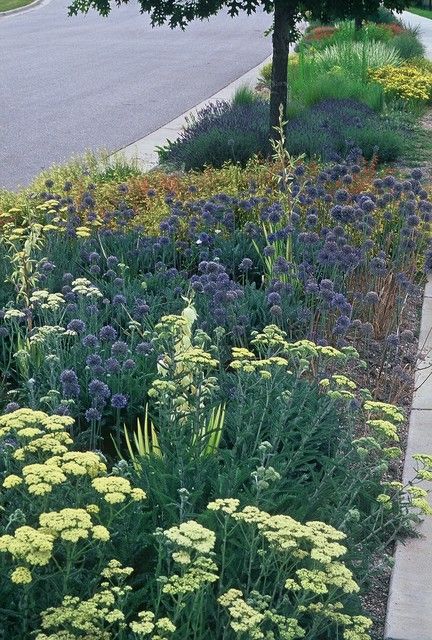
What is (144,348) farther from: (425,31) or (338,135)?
(425,31)

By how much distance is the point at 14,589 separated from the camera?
11.2ft

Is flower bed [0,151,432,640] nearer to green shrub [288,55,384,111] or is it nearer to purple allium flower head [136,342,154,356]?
purple allium flower head [136,342,154,356]

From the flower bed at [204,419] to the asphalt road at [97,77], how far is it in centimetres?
532

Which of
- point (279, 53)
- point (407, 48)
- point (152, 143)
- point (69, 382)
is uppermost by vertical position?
point (279, 53)

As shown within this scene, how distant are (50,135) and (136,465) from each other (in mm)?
11196

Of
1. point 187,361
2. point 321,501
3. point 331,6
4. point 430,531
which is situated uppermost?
point 331,6

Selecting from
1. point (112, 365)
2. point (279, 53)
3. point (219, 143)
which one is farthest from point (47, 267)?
point (279, 53)

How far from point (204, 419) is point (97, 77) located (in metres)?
17.1

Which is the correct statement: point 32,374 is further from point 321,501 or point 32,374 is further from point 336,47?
point 336,47

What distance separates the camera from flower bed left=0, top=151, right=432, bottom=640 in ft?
10.5

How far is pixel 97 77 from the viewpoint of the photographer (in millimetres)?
20828

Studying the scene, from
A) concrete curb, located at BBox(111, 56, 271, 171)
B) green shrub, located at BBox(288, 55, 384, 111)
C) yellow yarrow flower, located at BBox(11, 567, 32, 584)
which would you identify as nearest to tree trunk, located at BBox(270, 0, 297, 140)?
concrete curb, located at BBox(111, 56, 271, 171)

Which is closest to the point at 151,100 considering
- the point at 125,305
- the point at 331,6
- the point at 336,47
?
the point at 336,47

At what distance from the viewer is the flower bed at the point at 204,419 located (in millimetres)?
3205
